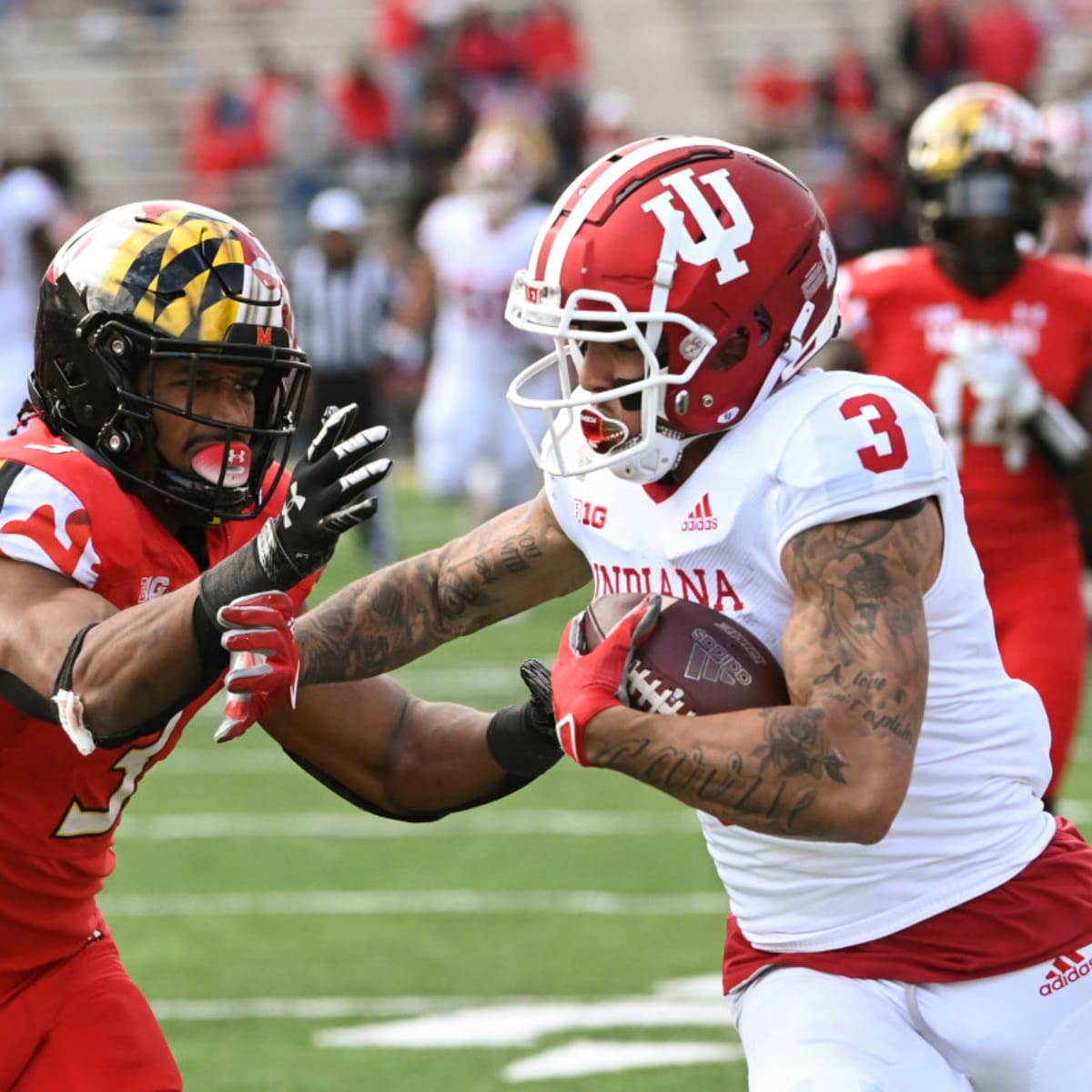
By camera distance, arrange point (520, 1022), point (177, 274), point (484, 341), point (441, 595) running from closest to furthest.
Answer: point (177, 274)
point (441, 595)
point (520, 1022)
point (484, 341)

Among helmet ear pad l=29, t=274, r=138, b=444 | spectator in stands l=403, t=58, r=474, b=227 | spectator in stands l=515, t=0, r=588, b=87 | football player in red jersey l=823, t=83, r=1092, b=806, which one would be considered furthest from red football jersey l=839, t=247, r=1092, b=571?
spectator in stands l=515, t=0, r=588, b=87

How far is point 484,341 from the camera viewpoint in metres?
11.4

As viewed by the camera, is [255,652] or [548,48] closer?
[255,652]

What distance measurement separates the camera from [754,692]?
2.83 meters

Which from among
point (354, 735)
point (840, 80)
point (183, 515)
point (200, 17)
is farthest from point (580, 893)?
point (200, 17)

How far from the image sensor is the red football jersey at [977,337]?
5.43 meters

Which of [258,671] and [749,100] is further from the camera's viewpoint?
[749,100]

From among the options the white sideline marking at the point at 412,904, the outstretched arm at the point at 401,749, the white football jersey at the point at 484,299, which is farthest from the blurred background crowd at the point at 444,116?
the outstretched arm at the point at 401,749

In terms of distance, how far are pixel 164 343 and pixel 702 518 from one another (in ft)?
2.65

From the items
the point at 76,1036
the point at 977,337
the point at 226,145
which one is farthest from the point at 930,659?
the point at 226,145

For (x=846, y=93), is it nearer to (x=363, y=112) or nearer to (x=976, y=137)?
(x=363, y=112)

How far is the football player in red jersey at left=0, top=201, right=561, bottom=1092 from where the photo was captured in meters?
2.95

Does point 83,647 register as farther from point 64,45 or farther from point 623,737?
point 64,45

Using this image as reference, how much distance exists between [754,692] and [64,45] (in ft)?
57.0
